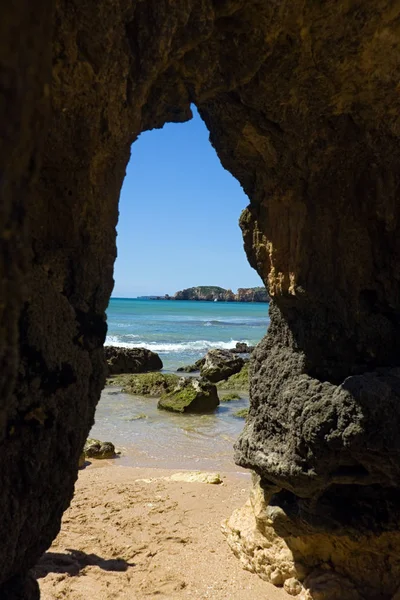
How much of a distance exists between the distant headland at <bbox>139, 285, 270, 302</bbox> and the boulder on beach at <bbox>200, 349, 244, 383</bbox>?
83.6 metres

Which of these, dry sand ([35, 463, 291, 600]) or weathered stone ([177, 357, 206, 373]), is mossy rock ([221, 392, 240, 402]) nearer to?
weathered stone ([177, 357, 206, 373])

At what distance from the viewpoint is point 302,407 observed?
3.73 m

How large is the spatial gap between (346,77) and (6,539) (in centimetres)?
334

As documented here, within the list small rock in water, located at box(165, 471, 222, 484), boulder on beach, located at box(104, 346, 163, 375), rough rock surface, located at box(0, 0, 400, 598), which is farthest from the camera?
boulder on beach, located at box(104, 346, 163, 375)

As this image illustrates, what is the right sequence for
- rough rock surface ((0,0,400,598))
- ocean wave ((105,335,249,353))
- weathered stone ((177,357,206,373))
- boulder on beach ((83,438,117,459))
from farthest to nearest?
ocean wave ((105,335,249,353)), weathered stone ((177,357,206,373)), boulder on beach ((83,438,117,459)), rough rock surface ((0,0,400,598))

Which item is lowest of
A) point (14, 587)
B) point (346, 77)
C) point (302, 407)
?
point (14, 587)

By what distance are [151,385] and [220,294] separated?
94809mm

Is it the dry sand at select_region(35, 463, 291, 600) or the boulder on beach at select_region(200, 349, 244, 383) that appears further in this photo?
the boulder on beach at select_region(200, 349, 244, 383)

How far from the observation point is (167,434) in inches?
387

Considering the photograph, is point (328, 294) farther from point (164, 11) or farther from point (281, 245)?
point (164, 11)

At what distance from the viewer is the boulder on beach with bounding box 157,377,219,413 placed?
1164 centimetres

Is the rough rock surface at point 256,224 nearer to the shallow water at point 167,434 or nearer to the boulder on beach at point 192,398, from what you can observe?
the shallow water at point 167,434

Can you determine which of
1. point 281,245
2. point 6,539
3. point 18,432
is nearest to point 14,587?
point 6,539

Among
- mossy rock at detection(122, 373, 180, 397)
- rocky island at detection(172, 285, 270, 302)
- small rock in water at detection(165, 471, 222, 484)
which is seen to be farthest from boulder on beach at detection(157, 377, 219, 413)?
rocky island at detection(172, 285, 270, 302)
